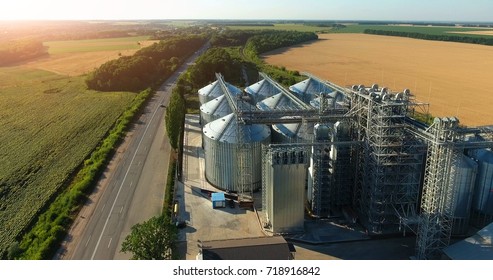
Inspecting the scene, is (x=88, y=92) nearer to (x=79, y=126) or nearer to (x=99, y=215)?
(x=79, y=126)

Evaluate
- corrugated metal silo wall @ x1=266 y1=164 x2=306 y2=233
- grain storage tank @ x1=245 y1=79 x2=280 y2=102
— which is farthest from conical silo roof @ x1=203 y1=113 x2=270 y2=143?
grain storage tank @ x1=245 y1=79 x2=280 y2=102

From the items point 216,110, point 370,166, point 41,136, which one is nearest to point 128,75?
point 41,136

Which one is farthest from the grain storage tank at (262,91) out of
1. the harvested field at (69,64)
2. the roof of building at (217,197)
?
the harvested field at (69,64)

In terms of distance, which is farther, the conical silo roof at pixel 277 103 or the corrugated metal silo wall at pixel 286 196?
the conical silo roof at pixel 277 103

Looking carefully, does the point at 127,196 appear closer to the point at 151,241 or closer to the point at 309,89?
the point at 151,241

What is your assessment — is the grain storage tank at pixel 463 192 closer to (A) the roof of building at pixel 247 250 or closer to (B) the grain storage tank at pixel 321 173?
(B) the grain storage tank at pixel 321 173
